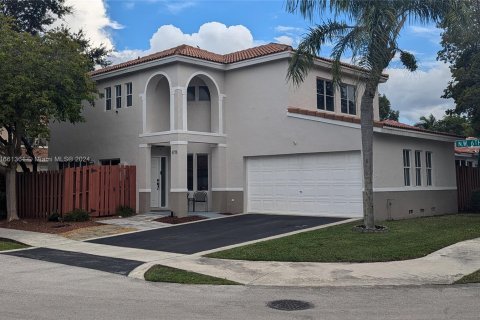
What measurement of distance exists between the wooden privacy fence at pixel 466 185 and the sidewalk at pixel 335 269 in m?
12.0

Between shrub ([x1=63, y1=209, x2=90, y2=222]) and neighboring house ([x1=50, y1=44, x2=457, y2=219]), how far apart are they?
8.95 ft

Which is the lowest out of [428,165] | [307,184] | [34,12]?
[307,184]

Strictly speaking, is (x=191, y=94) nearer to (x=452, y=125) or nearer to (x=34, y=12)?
(x=34, y=12)

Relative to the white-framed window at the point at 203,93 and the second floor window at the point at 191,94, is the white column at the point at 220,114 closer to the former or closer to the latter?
the white-framed window at the point at 203,93

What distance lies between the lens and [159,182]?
73.7 ft

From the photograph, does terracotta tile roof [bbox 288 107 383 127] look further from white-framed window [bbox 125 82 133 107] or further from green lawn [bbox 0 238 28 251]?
green lawn [bbox 0 238 28 251]

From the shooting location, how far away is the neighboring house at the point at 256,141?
18078mm

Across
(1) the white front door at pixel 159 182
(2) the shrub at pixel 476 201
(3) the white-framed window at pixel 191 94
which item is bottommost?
(2) the shrub at pixel 476 201

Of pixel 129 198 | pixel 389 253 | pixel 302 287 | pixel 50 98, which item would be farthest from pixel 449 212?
pixel 50 98

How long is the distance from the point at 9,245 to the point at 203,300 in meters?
9.24

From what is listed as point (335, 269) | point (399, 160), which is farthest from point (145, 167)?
point (335, 269)

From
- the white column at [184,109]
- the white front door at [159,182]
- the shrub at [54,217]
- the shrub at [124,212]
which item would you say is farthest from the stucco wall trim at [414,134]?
the shrub at [54,217]

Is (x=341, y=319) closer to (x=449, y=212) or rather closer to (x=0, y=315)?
(x=0, y=315)

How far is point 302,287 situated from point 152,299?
2.60m
